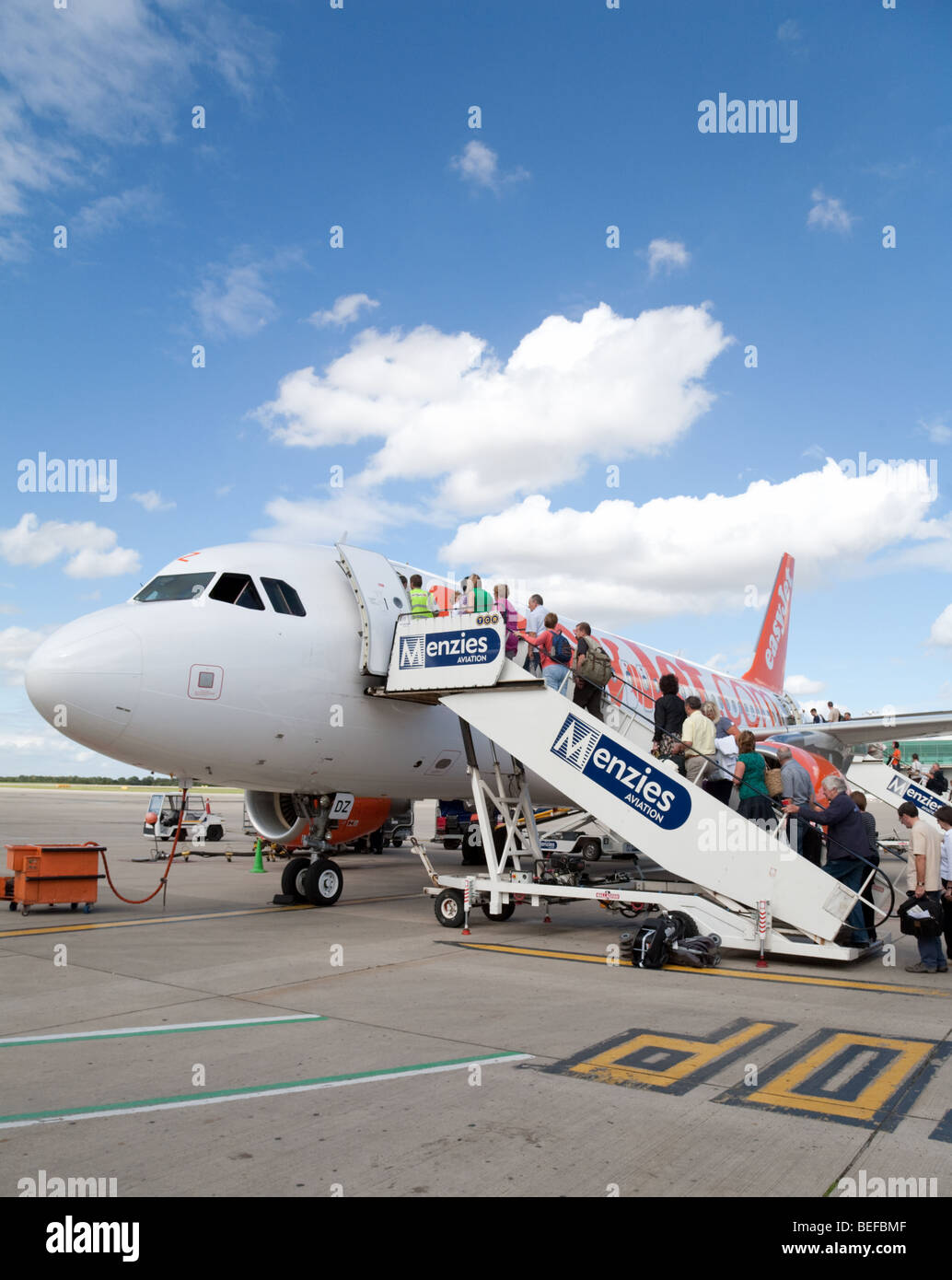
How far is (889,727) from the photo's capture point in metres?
20.3

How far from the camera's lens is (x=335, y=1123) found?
460cm

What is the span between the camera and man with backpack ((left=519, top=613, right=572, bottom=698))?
11633 mm

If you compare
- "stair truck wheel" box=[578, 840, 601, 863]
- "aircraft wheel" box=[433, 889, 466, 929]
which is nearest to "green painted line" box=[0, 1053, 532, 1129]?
"aircraft wheel" box=[433, 889, 466, 929]

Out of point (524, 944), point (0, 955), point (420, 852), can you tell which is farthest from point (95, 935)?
point (524, 944)

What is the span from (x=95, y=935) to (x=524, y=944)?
4866mm

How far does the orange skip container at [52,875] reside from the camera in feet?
40.0

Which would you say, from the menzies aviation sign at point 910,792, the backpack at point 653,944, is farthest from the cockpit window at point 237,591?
the menzies aviation sign at point 910,792

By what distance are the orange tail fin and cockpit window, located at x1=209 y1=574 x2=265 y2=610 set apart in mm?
21208

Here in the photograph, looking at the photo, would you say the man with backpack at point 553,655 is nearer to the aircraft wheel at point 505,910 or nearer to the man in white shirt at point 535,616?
the man in white shirt at point 535,616

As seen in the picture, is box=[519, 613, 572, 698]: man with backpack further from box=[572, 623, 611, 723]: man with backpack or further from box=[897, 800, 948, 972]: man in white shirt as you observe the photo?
box=[897, 800, 948, 972]: man in white shirt

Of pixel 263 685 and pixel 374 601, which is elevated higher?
pixel 374 601

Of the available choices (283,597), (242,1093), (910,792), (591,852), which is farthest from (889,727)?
(242,1093)

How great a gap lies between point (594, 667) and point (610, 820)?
2.16 metres

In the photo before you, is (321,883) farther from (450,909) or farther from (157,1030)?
(157,1030)
